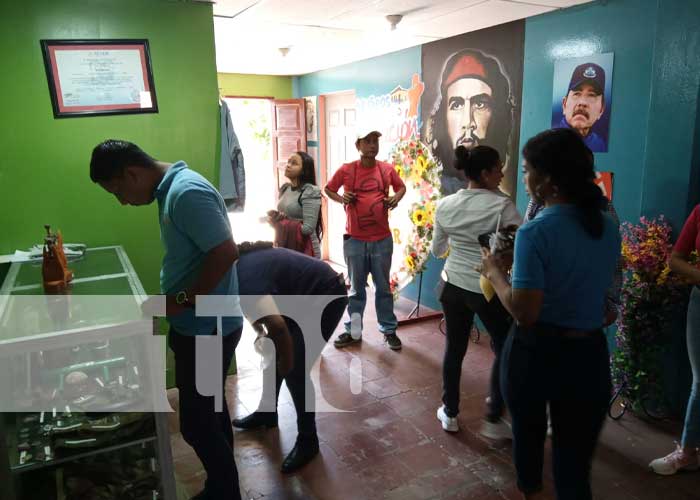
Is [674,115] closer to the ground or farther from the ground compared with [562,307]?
farther from the ground

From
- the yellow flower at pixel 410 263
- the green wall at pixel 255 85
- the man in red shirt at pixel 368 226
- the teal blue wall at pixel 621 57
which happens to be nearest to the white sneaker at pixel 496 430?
the man in red shirt at pixel 368 226

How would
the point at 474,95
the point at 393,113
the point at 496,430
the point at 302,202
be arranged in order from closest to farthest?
the point at 496,430 → the point at 302,202 → the point at 474,95 → the point at 393,113

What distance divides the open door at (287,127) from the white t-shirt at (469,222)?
13.4 feet

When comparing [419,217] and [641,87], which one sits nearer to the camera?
[641,87]

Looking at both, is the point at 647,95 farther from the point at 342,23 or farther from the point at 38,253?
the point at 38,253

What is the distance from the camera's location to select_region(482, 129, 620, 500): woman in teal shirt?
1.43 m

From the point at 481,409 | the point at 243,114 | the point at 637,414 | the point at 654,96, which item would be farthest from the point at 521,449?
the point at 243,114

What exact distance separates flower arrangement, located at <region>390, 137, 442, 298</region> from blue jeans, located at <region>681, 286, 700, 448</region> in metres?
2.22

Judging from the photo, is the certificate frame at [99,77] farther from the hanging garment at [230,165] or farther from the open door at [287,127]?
the open door at [287,127]

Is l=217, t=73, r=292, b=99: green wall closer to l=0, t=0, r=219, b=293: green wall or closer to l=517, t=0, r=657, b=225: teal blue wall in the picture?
l=0, t=0, r=219, b=293: green wall

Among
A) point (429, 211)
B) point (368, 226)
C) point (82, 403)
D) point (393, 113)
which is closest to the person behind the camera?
point (82, 403)

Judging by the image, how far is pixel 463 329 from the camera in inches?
101

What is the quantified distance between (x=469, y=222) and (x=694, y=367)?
44.1 inches

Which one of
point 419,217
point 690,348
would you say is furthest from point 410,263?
point 690,348
